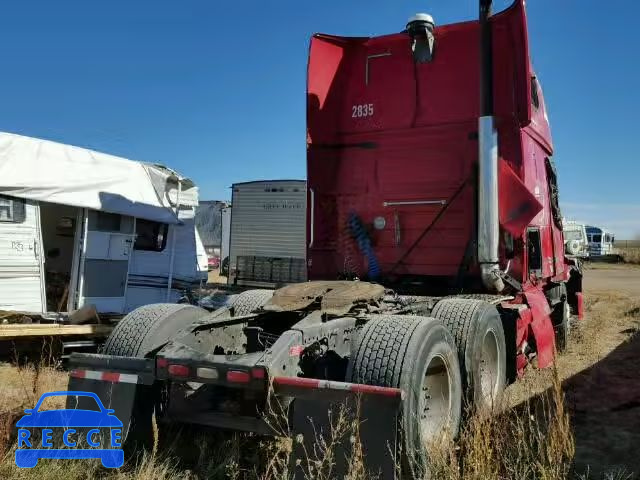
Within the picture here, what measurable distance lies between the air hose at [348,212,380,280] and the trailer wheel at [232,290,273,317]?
5.38 feet

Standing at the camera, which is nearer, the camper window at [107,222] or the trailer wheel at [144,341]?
the trailer wheel at [144,341]

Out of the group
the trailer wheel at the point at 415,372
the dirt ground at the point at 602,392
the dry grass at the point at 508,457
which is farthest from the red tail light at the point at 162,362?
the dirt ground at the point at 602,392

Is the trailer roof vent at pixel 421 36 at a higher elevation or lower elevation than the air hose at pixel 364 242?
higher

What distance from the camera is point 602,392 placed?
6070 mm

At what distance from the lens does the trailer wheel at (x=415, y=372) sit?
340 centimetres

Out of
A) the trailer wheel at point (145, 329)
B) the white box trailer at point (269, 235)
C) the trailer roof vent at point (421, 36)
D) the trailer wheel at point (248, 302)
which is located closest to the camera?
the trailer wheel at point (145, 329)

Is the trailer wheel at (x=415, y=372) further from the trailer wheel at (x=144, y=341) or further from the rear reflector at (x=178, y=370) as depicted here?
the trailer wheel at (x=144, y=341)

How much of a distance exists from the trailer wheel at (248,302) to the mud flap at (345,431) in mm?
2118

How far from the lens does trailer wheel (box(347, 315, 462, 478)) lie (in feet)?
11.1

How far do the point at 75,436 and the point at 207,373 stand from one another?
3.78 ft

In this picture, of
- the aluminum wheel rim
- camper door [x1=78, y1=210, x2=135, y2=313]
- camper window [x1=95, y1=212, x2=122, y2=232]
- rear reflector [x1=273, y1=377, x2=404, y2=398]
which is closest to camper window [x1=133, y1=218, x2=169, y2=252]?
camper door [x1=78, y1=210, x2=135, y2=313]

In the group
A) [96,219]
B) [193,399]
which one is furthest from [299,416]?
[96,219]

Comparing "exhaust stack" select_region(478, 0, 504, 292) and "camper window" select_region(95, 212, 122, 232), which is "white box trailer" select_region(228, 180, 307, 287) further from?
"exhaust stack" select_region(478, 0, 504, 292)

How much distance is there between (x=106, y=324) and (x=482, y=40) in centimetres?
618
